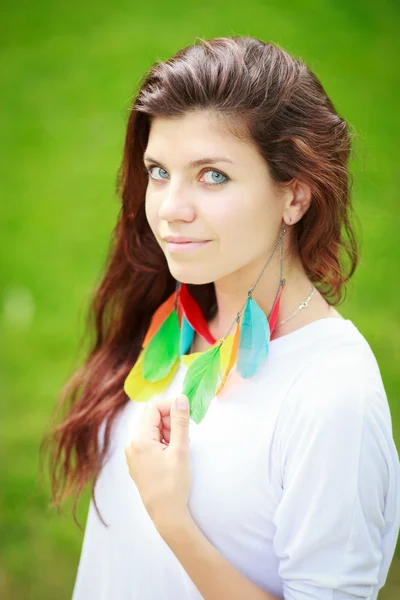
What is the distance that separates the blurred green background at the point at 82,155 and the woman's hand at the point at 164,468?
182cm

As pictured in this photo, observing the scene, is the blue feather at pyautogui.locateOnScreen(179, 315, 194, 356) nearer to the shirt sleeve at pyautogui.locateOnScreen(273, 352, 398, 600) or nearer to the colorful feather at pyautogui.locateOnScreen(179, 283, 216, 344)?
the colorful feather at pyautogui.locateOnScreen(179, 283, 216, 344)

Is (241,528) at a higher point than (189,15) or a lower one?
lower

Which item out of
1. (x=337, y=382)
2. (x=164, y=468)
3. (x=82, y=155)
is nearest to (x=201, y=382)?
(x=164, y=468)

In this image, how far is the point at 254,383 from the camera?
1634mm

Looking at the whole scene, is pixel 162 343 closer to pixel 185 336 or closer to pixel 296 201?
pixel 185 336

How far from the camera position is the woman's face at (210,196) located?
5.09 feet

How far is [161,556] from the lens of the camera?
168 centimetres

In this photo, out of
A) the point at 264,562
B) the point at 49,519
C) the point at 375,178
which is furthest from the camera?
the point at 375,178

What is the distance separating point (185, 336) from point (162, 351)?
Result: 66 millimetres

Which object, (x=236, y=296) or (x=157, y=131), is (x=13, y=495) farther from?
(x=157, y=131)

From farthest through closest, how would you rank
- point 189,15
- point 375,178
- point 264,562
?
point 189,15
point 375,178
point 264,562

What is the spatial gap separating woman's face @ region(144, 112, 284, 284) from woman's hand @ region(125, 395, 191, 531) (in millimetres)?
298

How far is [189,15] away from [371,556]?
399cm

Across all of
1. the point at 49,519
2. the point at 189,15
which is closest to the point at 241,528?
the point at 49,519
